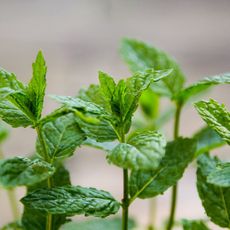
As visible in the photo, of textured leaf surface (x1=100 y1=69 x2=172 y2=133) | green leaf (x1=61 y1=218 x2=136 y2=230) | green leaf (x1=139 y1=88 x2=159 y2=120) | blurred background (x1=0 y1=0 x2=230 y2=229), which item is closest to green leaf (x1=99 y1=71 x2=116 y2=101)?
textured leaf surface (x1=100 y1=69 x2=172 y2=133)

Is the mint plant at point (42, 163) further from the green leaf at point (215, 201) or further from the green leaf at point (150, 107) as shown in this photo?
the green leaf at point (150, 107)

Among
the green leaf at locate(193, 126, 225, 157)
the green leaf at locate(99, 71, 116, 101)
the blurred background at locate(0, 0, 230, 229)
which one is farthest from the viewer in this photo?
the blurred background at locate(0, 0, 230, 229)

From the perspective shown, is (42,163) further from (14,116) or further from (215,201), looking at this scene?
(215,201)

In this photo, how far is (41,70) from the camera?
21.6 inches

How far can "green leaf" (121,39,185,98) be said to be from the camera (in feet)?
2.50

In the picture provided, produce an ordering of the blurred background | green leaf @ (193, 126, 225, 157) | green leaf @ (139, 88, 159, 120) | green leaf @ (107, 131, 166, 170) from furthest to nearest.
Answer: the blurred background
green leaf @ (139, 88, 159, 120)
green leaf @ (193, 126, 225, 157)
green leaf @ (107, 131, 166, 170)

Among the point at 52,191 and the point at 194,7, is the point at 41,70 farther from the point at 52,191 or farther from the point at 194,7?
the point at 194,7

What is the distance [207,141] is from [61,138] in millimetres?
234

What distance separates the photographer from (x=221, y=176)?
51 centimetres

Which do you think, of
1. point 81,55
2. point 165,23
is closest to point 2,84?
point 81,55

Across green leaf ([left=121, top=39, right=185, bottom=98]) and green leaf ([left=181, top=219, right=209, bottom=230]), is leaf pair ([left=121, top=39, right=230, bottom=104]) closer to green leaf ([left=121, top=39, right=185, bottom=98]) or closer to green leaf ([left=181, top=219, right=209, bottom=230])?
green leaf ([left=121, top=39, right=185, bottom=98])

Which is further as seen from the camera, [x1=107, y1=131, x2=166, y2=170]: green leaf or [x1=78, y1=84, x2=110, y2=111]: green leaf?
[x1=78, y1=84, x2=110, y2=111]: green leaf

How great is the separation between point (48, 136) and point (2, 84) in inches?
4.2

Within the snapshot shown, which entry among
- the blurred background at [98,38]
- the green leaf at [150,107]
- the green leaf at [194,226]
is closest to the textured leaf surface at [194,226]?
the green leaf at [194,226]
